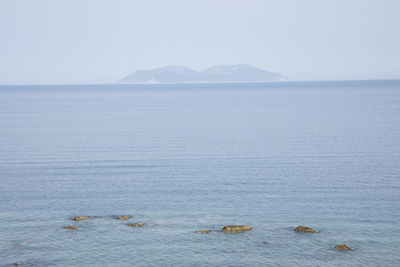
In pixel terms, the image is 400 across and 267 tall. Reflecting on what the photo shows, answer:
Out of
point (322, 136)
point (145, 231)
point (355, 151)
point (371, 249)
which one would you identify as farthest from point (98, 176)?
point (322, 136)

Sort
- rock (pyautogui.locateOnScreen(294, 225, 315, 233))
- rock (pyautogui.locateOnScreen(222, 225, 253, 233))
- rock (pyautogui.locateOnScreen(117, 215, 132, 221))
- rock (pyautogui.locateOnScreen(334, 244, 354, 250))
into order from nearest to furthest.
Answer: rock (pyautogui.locateOnScreen(334, 244, 354, 250)) < rock (pyautogui.locateOnScreen(294, 225, 315, 233)) < rock (pyautogui.locateOnScreen(222, 225, 253, 233)) < rock (pyautogui.locateOnScreen(117, 215, 132, 221))

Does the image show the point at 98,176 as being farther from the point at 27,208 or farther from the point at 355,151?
the point at 355,151

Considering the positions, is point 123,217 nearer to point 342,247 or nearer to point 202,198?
point 202,198

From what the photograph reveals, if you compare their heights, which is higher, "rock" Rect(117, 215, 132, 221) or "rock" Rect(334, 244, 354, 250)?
"rock" Rect(117, 215, 132, 221)

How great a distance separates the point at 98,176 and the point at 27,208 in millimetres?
16770

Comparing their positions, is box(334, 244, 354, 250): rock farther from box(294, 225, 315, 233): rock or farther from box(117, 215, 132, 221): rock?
box(117, 215, 132, 221): rock

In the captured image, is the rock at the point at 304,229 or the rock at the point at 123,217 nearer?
the rock at the point at 304,229

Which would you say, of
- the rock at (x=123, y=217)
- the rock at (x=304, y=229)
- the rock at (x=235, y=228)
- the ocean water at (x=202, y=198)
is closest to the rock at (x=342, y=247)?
the ocean water at (x=202, y=198)

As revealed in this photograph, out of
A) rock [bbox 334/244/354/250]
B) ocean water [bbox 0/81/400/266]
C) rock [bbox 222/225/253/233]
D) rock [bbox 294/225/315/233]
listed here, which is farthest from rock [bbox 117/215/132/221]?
rock [bbox 334/244/354/250]

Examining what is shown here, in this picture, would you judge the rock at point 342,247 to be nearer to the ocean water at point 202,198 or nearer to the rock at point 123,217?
the ocean water at point 202,198

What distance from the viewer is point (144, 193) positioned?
212 ft

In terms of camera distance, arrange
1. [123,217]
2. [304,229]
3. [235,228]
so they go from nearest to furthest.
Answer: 1. [304,229]
2. [235,228]
3. [123,217]

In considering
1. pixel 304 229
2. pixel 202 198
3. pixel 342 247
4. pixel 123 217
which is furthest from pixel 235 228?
pixel 123 217

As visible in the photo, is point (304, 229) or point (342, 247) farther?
point (304, 229)
